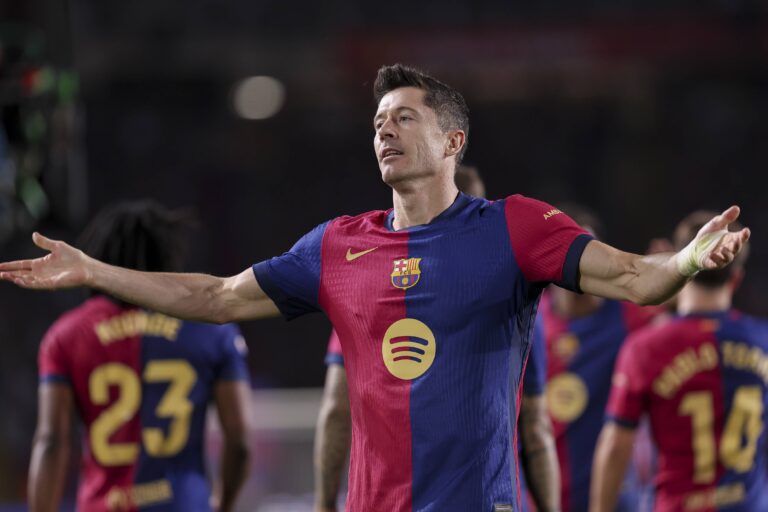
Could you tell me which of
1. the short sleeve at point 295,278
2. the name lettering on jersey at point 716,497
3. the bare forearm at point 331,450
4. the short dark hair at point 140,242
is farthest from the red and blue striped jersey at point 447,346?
the name lettering on jersey at point 716,497

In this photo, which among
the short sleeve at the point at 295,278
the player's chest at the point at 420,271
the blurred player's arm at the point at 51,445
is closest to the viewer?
the player's chest at the point at 420,271

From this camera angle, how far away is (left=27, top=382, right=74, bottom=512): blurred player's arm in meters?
4.81

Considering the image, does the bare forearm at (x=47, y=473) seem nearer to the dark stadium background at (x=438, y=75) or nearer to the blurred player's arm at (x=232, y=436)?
the blurred player's arm at (x=232, y=436)

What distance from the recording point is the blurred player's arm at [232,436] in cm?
502

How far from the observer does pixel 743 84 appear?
19406mm

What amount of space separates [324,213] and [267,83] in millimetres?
2797

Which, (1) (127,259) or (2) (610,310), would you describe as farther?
(2) (610,310)

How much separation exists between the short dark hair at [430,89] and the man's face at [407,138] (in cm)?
2

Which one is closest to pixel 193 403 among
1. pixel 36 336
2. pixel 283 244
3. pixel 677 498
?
pixel 677 498

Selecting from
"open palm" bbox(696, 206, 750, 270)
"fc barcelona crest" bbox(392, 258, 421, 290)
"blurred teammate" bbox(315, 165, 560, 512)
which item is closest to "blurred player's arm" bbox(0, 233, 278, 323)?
"fc barcelona crest" bbox(392, 258, 421, 290)

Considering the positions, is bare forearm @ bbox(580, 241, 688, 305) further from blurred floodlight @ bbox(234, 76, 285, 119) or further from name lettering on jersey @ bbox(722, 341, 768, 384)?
blurred floodlight @ bbox(234, 76, 285, 119)

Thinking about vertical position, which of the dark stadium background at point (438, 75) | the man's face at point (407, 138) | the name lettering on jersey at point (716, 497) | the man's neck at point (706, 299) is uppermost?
the dark stadium background at point (438, 75)

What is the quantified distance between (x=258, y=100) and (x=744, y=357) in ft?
50.6

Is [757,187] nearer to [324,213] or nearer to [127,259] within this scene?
[324,213]
